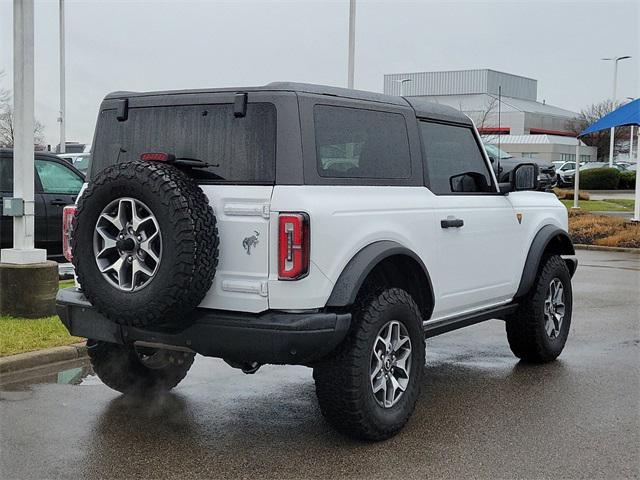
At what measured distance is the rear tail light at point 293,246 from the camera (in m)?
4.54

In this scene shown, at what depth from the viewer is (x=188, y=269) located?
446cm

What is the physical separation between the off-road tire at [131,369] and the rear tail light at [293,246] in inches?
60.8

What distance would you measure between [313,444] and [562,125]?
8163 centimetres

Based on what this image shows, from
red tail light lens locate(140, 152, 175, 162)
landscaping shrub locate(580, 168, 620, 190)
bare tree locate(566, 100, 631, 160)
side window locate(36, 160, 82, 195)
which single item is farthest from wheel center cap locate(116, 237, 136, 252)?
bare tree locate(566, 100, 631, 160)

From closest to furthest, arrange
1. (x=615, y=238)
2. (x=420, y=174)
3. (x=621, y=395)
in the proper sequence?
(x=420, y=174) → (x=621, y=395) → (x=615, y=238)

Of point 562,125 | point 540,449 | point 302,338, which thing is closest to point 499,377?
point 540,449

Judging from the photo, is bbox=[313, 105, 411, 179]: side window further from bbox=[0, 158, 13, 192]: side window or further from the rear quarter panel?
bbox=[0, 158, 13, 192]: side window

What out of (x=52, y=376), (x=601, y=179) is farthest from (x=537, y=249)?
(x=601, y=179)

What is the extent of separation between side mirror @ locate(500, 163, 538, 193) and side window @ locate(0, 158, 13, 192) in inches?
245

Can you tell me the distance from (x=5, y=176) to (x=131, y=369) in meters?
5.24

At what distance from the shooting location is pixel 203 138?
502cm

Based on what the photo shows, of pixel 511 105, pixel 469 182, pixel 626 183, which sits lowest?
pixel 626 183

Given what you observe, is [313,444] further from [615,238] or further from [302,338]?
[615,238]

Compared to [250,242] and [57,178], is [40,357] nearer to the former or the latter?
[250,242]
